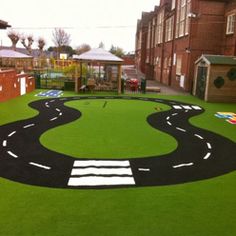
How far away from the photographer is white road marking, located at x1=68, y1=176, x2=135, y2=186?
22.6 feet

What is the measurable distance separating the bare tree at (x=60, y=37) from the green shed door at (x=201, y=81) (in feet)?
199

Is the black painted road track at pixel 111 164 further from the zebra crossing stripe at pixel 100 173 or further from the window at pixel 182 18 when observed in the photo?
the window at pixel 182 18

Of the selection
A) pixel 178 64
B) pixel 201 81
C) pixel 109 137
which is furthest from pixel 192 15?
pixel 109 137

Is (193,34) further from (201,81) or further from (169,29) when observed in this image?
(169,29)

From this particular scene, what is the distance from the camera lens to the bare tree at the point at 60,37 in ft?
262

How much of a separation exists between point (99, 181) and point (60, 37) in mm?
78043

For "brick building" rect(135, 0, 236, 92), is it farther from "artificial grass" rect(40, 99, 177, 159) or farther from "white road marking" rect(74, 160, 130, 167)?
"white road marking" rect(74, 160, 130, 167)

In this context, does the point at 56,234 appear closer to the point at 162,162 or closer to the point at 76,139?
the point at 162,162

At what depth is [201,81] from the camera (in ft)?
77.5

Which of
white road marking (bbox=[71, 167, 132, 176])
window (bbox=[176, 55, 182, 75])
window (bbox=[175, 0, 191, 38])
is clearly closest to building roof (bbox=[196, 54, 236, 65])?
window (bbox=[175, 0, 191, 38])

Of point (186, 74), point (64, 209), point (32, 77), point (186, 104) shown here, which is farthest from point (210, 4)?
point (64, 209)

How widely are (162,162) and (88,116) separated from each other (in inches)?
284

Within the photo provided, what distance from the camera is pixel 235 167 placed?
837cm

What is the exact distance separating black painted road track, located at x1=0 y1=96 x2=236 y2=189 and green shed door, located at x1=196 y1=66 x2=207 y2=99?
11.4 m
